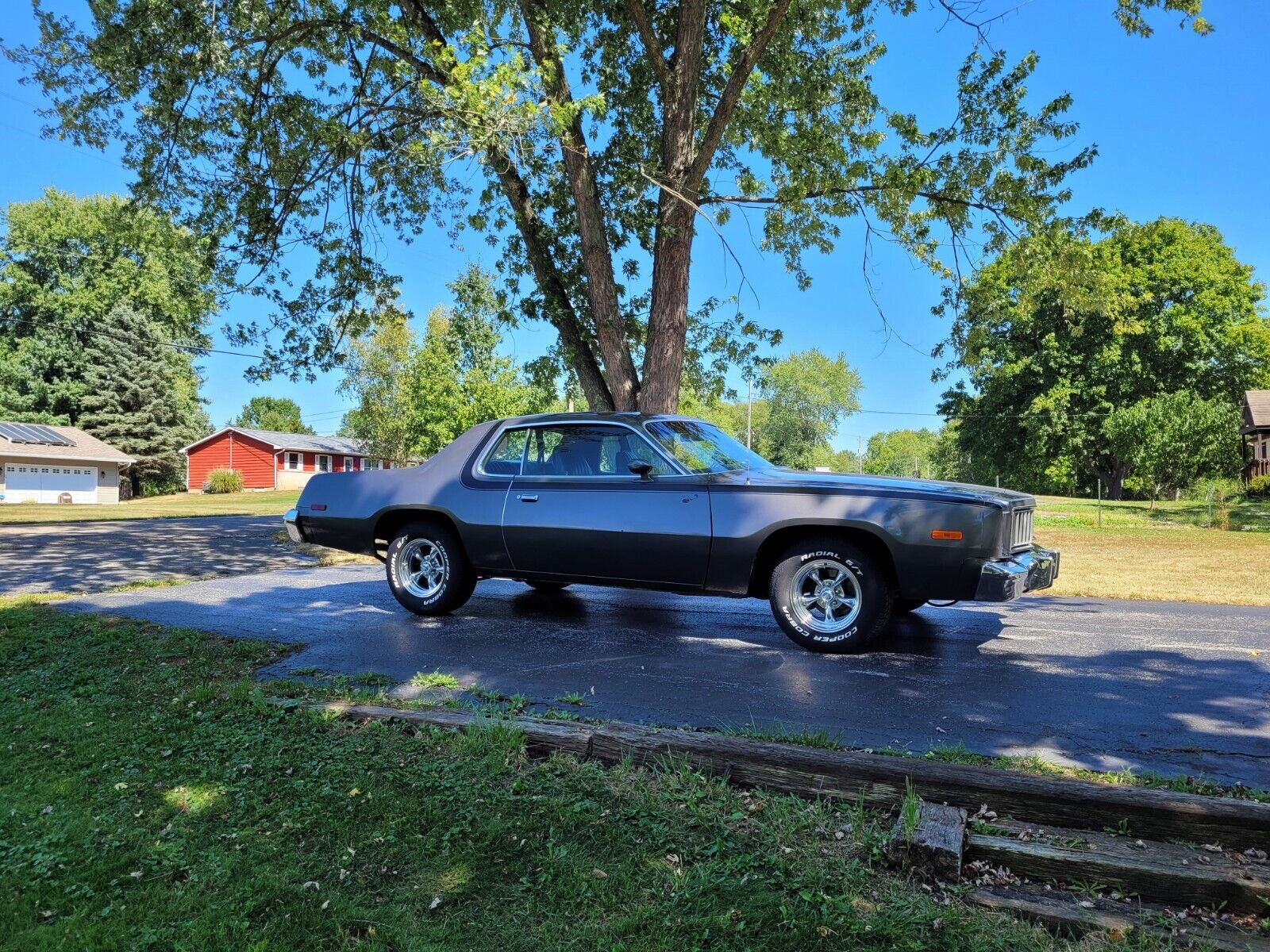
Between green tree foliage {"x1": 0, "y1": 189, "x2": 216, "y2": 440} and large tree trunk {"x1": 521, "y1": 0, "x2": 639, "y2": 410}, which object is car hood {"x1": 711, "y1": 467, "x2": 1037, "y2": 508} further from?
green tree foliage {"x1": 0, "y1": 189, "x2": 216, "y2": 440}

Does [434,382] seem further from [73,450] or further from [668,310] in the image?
[668,310]

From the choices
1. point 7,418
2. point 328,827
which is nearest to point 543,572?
point 328,827

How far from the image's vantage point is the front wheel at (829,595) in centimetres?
531

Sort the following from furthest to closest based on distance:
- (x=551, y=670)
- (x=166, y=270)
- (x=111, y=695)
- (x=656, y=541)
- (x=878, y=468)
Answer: (x=878, y=468) → (x=166, y=270) → (x=656, y=541) → (x=551, y=670) → (x=111, y=695)

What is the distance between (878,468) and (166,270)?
88145 mm

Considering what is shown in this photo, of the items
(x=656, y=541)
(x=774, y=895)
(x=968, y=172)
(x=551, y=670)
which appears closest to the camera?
(x=774, y=895)

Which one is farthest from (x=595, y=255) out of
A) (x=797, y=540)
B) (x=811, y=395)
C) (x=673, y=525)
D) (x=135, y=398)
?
(x=811, y=395)

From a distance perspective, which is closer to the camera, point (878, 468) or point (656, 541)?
point (656, 541)

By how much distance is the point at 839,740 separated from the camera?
3525mm

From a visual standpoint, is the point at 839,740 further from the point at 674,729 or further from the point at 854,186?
the point at 854,186

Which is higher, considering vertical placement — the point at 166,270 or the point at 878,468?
the point at 166,270

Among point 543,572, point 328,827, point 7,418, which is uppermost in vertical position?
point 7,418

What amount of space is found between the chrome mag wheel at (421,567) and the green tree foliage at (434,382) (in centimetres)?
2505

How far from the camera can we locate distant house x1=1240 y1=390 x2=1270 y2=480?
38.7m
